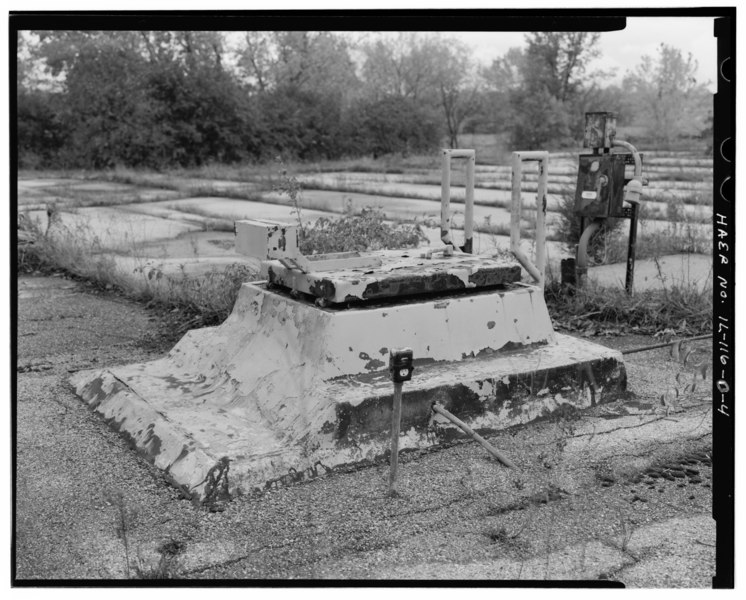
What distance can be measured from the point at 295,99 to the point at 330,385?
19212 millimetres

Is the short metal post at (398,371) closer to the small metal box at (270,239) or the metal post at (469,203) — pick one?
the small metal box at (270,239)

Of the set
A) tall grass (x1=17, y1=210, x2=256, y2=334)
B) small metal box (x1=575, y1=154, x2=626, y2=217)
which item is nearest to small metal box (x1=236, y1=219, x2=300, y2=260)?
tall grass (x1=17, y1=210, x2=256, y2=334)

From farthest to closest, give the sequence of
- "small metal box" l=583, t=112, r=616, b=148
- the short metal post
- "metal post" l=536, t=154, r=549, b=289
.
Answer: "small metal box" l=583, t=112, r=616, b=148
"metal post" l=536, t=154, r=549, b=289
the short metal post

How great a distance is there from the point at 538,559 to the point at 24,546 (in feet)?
5.32

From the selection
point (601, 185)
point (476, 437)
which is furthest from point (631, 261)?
point (476, 437)

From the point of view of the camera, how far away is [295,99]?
22.0 metres

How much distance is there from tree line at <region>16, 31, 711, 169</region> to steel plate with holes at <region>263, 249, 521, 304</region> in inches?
553

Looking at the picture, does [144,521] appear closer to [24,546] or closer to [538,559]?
[24,546]

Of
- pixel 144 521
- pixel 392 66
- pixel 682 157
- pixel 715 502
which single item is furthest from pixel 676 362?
pixel 392 66

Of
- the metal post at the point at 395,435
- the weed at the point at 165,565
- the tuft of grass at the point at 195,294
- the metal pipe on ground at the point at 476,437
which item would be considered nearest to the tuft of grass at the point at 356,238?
the tuft of grass at the point at 195,294

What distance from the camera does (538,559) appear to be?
2.82 meters

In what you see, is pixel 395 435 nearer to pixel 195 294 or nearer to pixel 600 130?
pixel 195 294

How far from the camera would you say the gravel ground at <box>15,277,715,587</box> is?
2787 mm

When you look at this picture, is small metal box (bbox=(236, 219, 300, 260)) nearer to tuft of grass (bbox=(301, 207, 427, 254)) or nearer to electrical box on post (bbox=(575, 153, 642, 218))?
tuft of grass (bbox=(301, 207, 427, 254))
